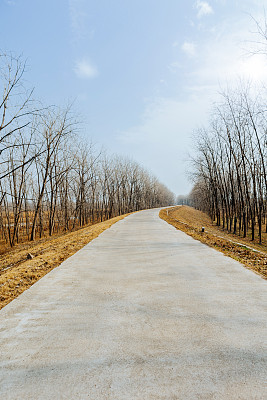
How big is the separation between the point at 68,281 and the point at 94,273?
2.41 ft

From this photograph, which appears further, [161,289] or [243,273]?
[243,273]

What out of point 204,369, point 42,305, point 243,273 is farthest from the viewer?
point 243,273

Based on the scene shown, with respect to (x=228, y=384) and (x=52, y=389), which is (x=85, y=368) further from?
(x=228, y=384)

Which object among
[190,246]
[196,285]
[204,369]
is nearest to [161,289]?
[196,285]

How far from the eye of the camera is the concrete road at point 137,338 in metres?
2.02

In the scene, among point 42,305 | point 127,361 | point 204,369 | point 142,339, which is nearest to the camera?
point 204,369

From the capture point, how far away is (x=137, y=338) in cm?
275

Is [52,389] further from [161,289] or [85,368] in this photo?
[161,289]

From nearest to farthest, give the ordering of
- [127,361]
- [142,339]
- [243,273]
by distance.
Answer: [127,361] < [142,339] < [243,273]

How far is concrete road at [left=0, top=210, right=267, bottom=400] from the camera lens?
79.4 inches

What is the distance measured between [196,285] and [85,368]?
2.84 metres

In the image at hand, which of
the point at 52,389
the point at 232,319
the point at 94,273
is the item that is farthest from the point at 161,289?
the point at 52,389

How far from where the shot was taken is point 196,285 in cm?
455

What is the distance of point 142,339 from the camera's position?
2.73 meters
